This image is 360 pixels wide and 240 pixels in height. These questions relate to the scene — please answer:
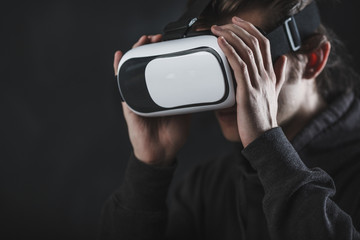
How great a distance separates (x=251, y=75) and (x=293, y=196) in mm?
221

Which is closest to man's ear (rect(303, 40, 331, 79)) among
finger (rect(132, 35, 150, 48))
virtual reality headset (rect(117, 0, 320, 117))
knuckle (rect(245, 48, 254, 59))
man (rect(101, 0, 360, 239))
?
man (rect(101, 0, 360, 239))

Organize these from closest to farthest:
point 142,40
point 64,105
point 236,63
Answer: point 236,63 → point 142,40 → point 64,105

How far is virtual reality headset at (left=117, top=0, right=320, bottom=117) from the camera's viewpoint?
0.74 metres

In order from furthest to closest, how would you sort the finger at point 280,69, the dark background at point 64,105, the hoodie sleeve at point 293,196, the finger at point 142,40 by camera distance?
1. the dark background at point 64,105
2. the finger at point 142,40
3. the finger at point 280,69
4. the hoodie sleeve at point 293,196

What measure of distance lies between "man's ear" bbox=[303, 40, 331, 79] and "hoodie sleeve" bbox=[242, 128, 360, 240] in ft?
0.87

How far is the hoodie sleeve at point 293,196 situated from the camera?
0.72 m

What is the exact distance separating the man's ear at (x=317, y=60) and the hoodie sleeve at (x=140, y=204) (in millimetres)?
386

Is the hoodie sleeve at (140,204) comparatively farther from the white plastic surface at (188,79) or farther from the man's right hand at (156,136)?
the white plastic surface at (188,79)

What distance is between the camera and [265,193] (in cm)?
78

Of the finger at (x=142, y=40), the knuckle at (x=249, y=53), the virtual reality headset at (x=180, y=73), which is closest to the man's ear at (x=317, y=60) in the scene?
the virtual reality headset at (x=180, y=73)

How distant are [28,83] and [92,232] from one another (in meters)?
0.48

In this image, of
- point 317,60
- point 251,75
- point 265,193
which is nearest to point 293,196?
point 265,193

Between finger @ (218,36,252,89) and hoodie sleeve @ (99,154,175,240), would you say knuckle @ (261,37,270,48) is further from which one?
hoodie sleeve @ (99,154,175,240)

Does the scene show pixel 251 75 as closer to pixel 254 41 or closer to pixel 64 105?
pixel 254 41
